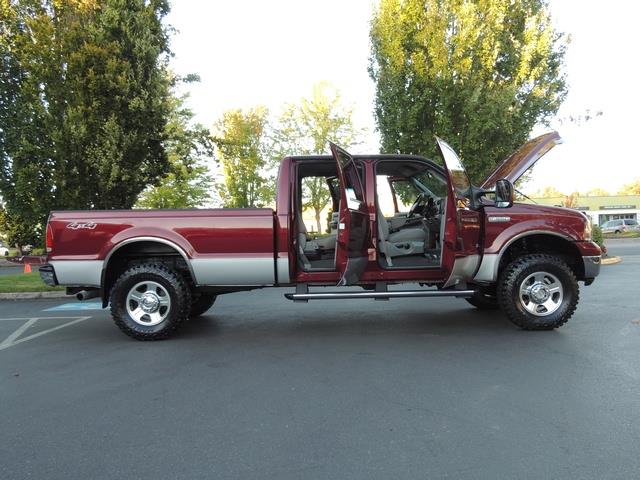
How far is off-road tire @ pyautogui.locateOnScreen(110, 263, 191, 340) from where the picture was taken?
5.52 metres

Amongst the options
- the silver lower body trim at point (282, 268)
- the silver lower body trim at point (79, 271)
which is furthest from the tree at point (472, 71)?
the silver lower body trim at point (79, 271)

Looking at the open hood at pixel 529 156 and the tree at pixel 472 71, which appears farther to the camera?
the tree at pixel 472 71

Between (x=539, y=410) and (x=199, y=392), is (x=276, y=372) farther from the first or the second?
(x=539, y=410)

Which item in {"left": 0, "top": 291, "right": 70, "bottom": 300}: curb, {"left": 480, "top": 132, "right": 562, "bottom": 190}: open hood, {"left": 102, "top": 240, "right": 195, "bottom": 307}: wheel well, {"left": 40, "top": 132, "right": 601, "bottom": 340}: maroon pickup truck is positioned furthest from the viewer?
{"left": 0, "top": 291, "right": 70, "bottom": 300}: curb

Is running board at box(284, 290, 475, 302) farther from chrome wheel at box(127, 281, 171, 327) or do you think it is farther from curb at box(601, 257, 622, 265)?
curb at box(601, 257, 622, 265)

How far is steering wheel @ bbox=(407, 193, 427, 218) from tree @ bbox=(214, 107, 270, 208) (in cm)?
2306

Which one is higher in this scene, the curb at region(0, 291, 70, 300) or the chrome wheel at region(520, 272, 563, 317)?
the chrome wheel at region(520, 272, 563, 317)

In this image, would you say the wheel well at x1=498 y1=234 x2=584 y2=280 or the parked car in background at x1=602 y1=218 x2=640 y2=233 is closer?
the wheel well at x1=498 y1=234 x2=584 y2=280

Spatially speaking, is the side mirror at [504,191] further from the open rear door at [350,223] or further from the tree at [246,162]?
the tree at [246,162]

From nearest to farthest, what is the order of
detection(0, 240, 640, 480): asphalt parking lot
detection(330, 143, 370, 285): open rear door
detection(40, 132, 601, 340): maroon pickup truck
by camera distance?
detection(0, 240, 640, 480): asphalt parking lot < detection(330, 143, 370, 285): open rear door < detection(40, 132, 601, 340): maroon pickup truck

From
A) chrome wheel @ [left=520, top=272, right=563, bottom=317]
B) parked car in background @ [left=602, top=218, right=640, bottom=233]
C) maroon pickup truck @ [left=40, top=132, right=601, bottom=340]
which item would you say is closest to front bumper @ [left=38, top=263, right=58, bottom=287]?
maroon pickup truck @ [left=40, top=132, right=601, bottom=340]

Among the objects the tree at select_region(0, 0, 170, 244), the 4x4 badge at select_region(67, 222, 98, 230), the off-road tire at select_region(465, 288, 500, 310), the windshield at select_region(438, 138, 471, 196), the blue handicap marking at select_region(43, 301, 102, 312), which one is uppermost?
the tree at select_region(0, 0, 170, 244)

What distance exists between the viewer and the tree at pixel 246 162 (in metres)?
29.2

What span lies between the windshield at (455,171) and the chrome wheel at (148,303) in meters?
3.51
